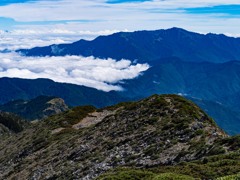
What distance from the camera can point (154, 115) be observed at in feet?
211

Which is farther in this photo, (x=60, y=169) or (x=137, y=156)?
(x=60, y=169)

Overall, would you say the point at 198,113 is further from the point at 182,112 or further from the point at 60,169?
the point at 60,169

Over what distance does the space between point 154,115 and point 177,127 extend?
9969mm

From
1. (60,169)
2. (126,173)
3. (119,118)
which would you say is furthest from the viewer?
(119,118)

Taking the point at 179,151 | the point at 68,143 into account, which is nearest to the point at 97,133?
the point at 68,143

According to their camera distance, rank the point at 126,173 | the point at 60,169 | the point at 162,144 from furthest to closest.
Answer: the point at 60,169 < the point at 162,144 < the point at 126,173

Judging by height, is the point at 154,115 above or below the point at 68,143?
above

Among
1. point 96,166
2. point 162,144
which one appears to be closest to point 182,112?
point 162,144

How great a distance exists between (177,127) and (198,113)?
9.10 meters

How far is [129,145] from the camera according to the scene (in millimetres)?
54469

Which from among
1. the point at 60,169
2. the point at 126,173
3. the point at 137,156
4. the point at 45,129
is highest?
the point at 126,173

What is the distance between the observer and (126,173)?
34.8 meters

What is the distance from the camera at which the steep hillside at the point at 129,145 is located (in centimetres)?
4550

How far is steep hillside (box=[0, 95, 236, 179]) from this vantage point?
45500 millimetres
